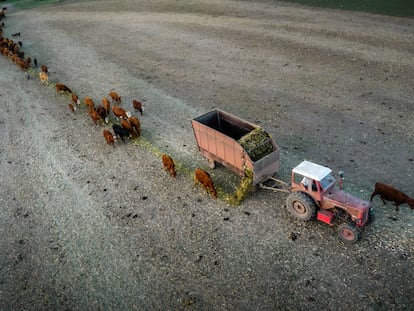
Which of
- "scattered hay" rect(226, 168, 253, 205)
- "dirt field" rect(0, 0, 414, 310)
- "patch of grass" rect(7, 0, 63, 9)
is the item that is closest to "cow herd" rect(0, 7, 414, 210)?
"dirt field" rect(0, 0, 414, 310)

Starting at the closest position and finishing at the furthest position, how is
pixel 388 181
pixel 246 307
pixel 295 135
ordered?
1. pixel 246 307
2. pixel 388 181
3. pixel 295 135

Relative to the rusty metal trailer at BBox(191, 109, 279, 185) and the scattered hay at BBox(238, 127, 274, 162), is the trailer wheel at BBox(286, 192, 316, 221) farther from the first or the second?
the scattered hay at BBox(238, 127, 274, 162)

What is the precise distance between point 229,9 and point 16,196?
28.5m

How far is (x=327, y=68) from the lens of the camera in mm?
23000

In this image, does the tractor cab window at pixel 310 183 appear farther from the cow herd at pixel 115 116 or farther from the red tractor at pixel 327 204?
the cow herd at pixel 115 116

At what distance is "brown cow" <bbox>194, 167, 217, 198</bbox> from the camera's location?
13.3 m

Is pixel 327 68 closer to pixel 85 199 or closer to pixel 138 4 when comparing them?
pixel 85 199

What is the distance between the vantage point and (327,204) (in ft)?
37.2

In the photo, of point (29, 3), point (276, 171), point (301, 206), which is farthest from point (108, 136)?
point (29, 3)

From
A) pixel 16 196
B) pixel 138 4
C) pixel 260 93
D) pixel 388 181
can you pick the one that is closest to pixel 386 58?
pixel 260 93

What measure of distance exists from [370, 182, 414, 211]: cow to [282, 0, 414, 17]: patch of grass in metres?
24.1

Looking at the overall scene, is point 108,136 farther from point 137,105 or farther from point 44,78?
point 44,78

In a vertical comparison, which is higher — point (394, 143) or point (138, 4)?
point (138, 4)

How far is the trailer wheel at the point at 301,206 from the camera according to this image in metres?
11.5
